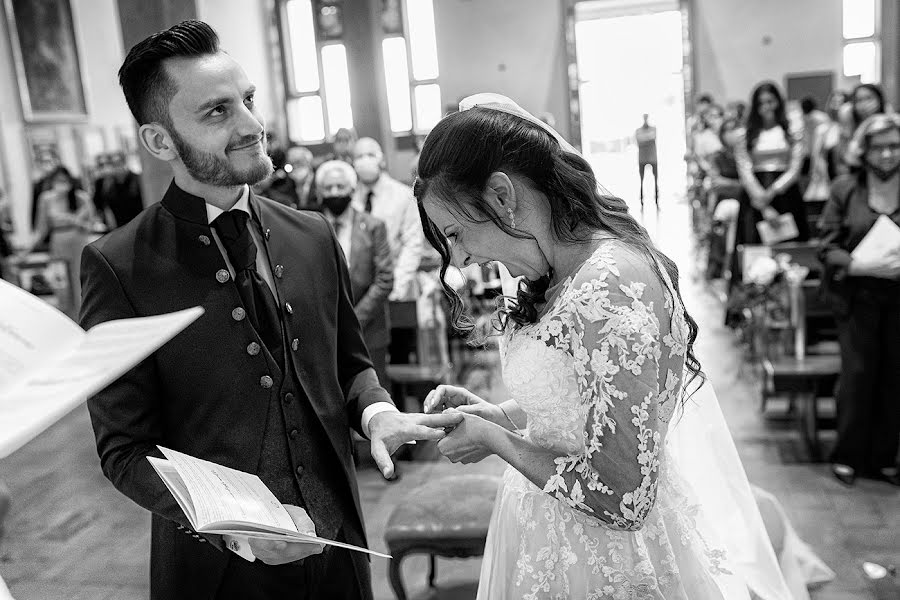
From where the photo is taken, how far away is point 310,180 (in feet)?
25.6

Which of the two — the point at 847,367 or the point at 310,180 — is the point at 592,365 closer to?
the point at 847,367

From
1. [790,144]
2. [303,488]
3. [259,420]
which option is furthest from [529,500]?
[790,144]

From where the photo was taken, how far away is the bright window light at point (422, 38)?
19.1 m

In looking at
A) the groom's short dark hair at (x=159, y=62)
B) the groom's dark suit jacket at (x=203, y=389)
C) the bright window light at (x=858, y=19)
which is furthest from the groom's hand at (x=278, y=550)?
the bright window light at (x=858, y=19)

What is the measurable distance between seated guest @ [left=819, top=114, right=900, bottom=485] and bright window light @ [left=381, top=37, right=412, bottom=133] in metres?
15.8

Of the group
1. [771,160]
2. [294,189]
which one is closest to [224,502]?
[294,189]

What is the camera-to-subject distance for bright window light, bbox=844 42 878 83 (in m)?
17.4

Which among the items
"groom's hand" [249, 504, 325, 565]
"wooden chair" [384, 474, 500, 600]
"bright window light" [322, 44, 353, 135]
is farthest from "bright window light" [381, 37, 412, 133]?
"groom's hand" [249, 504, 325, 565]

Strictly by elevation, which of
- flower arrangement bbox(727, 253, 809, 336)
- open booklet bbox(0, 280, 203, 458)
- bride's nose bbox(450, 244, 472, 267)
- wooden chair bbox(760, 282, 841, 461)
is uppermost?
open booklet bbox(0, 280, 203, 458)

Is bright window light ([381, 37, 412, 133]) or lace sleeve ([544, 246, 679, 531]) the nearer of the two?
lace sleeve ([544, 246, 679, 531])

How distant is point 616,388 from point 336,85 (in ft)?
62.7

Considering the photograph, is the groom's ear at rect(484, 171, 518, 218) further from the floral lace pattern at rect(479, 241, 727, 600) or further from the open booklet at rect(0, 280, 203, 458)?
the open booklet at rect(0, 280, 203, 458)

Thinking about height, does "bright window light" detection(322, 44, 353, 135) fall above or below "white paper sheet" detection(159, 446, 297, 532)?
above

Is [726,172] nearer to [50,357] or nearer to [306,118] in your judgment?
[50,357]
